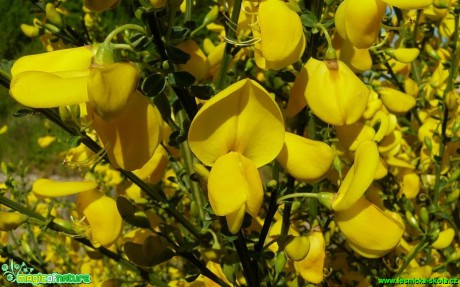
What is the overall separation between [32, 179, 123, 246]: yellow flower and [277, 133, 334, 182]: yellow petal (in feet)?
1.02

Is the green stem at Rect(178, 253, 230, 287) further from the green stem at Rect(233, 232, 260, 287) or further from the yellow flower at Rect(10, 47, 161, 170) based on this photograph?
the yellow flower at Rect(10, 47, 161, 170)

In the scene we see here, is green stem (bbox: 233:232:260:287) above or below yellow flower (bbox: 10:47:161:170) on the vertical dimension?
below

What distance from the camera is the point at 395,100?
3.99 feet

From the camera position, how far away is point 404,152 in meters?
1.54

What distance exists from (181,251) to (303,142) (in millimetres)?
274

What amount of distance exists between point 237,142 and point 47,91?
230 mm

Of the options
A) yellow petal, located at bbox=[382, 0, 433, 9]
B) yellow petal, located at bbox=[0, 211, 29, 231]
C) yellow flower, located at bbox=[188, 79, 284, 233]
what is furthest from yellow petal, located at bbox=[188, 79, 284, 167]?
yellow petal, located at bbox=[0, 211, 29, 231]

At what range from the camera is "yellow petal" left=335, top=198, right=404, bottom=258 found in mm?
780

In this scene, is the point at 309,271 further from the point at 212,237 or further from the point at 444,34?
the point at 444,34

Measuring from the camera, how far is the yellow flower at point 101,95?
618 millimetres

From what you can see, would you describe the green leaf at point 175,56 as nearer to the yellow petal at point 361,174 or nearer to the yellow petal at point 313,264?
the yellow petal at point 361,174

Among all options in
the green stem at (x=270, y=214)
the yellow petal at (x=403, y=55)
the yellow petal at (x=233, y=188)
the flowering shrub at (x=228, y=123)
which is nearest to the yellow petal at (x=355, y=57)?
the flowering shrub at (x=228, y=123)

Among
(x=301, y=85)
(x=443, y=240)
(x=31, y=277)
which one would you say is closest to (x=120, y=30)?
(x=301, y=85)

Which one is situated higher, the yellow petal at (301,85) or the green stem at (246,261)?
the yellow petal at (301,85)
